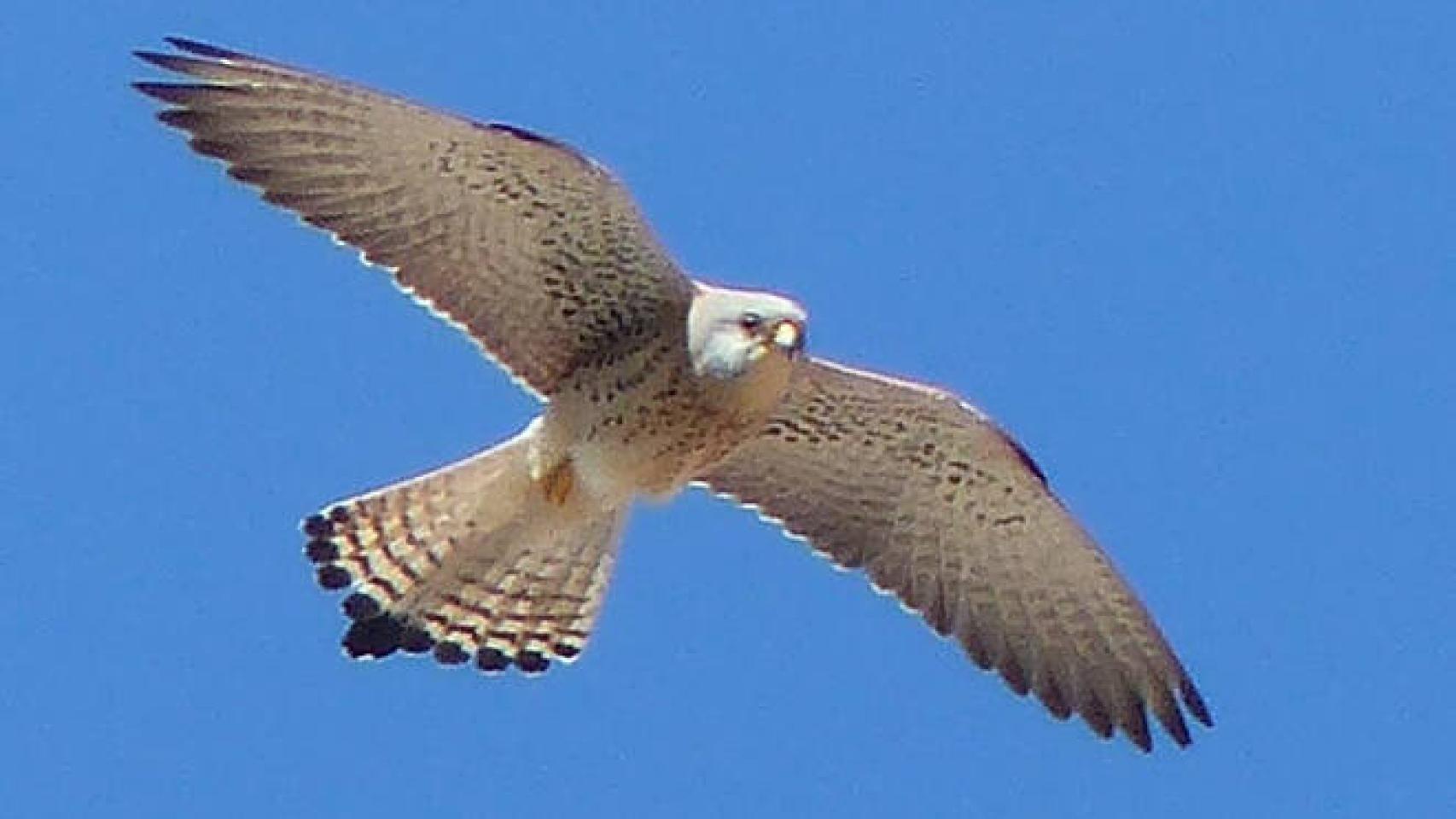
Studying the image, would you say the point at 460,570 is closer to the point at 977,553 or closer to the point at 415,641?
the point at 415,641

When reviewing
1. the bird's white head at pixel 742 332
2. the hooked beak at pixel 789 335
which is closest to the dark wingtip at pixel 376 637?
the bird's white head at pixel 742 332

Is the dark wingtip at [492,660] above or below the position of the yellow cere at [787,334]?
below

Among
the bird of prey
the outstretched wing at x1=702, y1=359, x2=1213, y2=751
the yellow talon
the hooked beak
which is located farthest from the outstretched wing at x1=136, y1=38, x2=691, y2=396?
the outstretched wing at x1=702, y1=359, x2=1213, y2=751

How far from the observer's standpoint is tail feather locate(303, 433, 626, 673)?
11555 millimetres

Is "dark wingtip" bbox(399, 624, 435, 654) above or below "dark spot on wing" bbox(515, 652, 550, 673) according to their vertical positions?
below

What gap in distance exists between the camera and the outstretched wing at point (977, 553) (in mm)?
11750

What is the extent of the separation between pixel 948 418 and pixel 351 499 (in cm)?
156

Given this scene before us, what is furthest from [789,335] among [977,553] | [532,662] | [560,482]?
[532,662]

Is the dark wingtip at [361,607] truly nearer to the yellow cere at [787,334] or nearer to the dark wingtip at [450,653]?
the dark wingtip at [450,653]

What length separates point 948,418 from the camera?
11.6 meters

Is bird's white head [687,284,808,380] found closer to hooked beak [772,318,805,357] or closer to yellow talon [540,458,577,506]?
hooked beak [772,318,805,357]

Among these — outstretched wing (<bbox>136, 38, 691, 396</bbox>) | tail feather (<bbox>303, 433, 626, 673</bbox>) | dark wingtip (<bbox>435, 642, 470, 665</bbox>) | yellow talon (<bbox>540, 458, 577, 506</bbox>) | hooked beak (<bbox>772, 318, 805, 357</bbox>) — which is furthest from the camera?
dark wingtip (<bbox>435, 642, 470, 665</bbox>)

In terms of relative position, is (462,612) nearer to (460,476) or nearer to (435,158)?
(460,476)

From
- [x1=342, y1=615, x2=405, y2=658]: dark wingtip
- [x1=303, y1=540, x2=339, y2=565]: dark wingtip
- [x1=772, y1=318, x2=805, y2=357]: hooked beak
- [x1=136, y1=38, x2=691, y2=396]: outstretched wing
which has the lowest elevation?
[x1=342, y1=615, x2=405, y2=658]: dark wingtip
